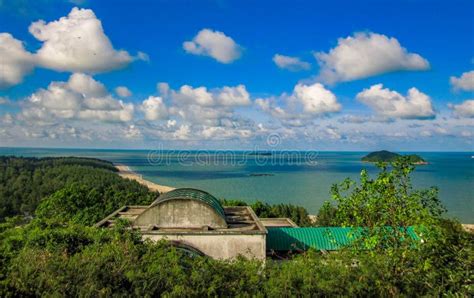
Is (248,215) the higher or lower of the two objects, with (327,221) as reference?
higher

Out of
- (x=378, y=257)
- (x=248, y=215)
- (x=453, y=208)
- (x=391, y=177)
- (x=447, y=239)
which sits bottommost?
(x=453, y=208)

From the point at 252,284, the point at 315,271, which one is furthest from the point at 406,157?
the point at 252,284

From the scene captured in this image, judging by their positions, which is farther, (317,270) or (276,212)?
(276,212)

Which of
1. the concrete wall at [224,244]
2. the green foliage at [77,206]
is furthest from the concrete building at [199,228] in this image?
the green foliage at [77,206]

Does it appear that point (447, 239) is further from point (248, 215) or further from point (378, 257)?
point (248, 215)

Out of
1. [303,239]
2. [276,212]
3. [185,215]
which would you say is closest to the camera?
[185,215]

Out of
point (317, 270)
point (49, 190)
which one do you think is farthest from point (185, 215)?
point (49, 190)

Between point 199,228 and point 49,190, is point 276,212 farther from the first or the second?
point 49,190

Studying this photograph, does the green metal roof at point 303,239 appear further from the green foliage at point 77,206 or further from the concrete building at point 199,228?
the green foliage at point 77,206
